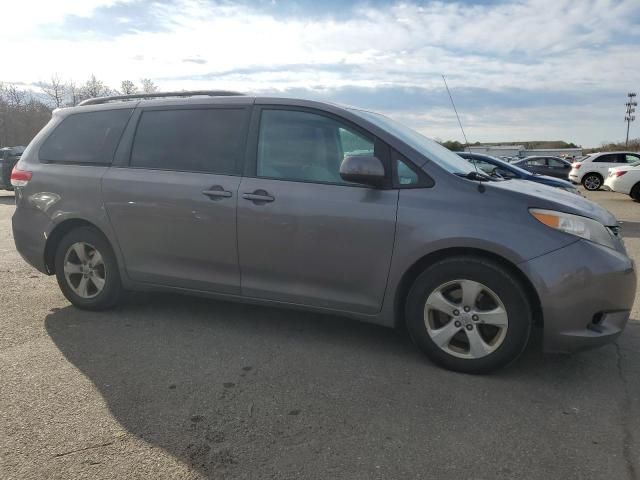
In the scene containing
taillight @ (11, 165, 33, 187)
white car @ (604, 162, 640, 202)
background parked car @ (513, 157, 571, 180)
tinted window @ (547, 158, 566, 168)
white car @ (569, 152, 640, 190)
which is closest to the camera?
taillight @ (11, 165, 33, 187)

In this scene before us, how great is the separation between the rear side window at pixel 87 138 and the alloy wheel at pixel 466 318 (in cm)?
294

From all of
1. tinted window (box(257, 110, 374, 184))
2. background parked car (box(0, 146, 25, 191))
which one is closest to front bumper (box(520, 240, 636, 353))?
tinted window (box(257, 110, 374, 184))

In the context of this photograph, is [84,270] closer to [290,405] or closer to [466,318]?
[290,405]

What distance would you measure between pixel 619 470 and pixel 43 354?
140 inches

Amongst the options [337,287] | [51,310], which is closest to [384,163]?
[337,287]

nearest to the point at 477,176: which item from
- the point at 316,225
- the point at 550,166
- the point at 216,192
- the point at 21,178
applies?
the point at 316,225

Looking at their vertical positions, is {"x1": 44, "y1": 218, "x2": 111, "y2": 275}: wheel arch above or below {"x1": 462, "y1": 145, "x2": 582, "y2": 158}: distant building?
above

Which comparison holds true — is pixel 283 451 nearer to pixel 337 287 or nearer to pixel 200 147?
pixel 337 287

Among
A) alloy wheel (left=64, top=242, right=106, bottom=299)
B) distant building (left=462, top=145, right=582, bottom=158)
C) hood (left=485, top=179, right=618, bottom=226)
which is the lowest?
distant building (left=462, top=145, right=582, bottom=158)

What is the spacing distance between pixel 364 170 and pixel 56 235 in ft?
9.50

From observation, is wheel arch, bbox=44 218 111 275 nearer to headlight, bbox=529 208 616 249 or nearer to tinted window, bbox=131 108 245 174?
tinted window, bbox=131 108 245 174

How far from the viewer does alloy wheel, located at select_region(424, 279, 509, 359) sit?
10.9 feet

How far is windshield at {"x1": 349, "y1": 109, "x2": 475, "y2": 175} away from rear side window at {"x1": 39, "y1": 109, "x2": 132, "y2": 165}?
208 cm

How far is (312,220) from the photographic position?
3.68 metres
